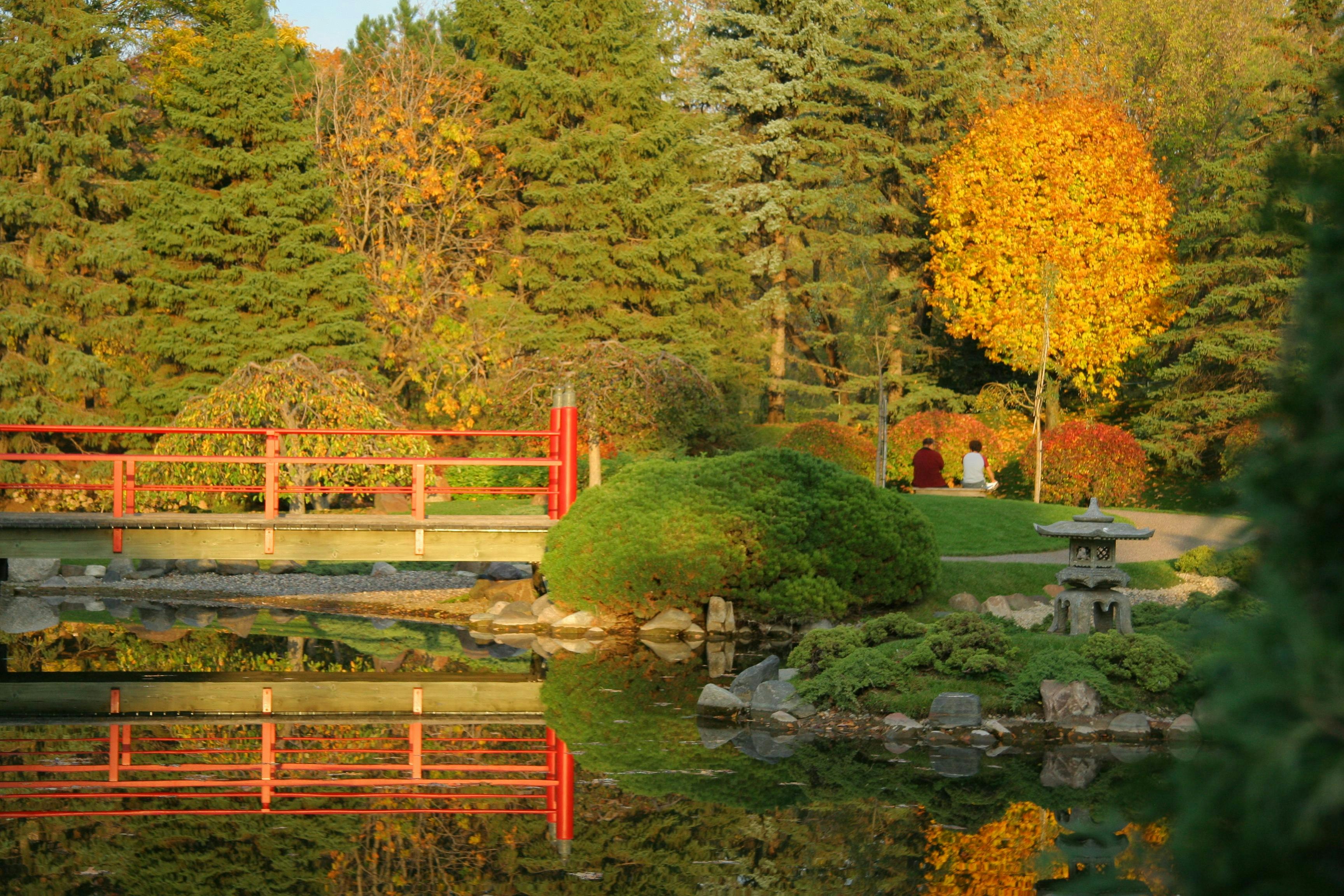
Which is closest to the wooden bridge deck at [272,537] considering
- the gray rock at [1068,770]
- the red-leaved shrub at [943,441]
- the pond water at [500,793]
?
the pond water at [500,793]

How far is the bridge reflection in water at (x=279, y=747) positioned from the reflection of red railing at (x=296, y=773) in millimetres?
15

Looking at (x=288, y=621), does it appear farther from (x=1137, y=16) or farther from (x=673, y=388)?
(x=1137, y=16)

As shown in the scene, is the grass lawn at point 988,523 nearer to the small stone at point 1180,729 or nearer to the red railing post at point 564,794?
the small stone at point 1180,729

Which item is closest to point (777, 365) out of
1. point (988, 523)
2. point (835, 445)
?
point (835, 445)

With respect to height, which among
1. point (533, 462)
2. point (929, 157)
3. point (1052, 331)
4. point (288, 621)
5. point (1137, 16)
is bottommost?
point (288, 621)

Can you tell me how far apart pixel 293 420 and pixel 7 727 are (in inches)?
437

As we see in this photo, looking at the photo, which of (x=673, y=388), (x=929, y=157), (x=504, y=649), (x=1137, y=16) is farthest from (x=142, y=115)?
(x=1137, y=16)

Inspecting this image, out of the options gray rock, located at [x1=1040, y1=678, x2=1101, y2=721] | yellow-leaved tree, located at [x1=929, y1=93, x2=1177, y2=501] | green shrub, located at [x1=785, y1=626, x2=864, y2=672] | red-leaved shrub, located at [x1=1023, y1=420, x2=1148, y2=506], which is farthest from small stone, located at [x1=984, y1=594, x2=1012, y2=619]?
yellow-leaved tree, located at [x1=929, y1=93, x2=1177, y2=501]

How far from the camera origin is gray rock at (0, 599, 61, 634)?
14664 mm

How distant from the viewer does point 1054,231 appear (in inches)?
1109

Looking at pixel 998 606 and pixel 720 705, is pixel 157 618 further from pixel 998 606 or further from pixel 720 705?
pixel 998 606

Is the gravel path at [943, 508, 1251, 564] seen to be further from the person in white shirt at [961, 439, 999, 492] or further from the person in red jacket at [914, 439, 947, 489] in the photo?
the person in red jacket at [914, 439, 947, 489]

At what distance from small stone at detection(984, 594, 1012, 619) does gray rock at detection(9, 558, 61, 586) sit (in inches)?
474

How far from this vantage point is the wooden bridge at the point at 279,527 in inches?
558
